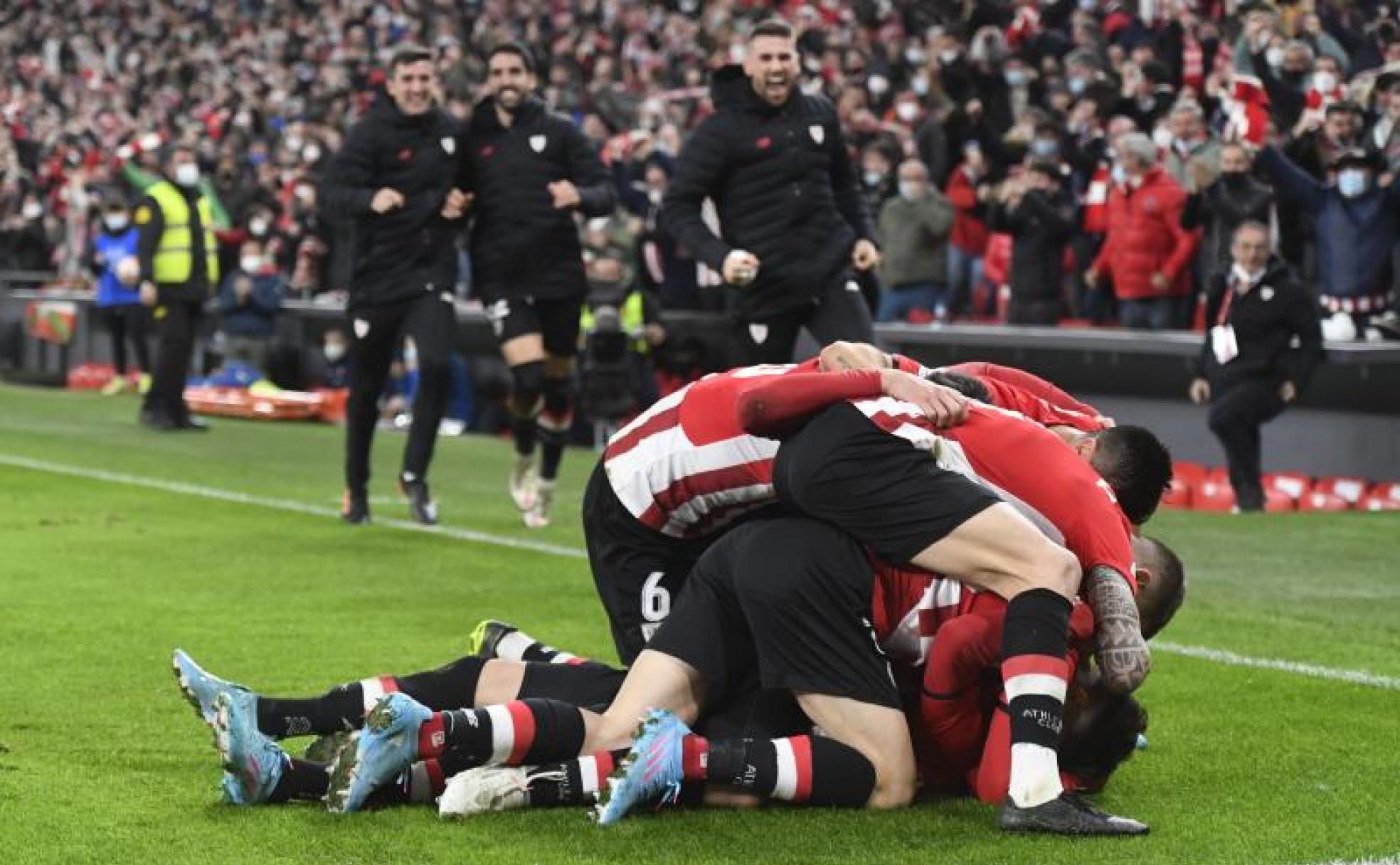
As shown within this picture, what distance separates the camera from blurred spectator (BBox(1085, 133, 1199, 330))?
1612 centimetres

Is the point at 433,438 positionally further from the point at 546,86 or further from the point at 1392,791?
the point at 546,86

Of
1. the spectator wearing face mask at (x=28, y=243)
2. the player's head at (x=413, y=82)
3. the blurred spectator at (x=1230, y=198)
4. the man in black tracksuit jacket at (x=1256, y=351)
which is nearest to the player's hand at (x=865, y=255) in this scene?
the player's head at (x=413, y=82)

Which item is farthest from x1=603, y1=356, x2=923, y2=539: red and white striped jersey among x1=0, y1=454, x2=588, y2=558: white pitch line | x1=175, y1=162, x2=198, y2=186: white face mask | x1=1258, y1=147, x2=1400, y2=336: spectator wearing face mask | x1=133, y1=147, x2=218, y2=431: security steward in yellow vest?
x1=175, y1=162, x2=198, y2=186: white face mask

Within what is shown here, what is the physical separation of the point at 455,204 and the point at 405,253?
0.38m

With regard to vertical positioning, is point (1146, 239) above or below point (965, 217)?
below

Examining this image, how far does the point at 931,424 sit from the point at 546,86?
80.8 feet

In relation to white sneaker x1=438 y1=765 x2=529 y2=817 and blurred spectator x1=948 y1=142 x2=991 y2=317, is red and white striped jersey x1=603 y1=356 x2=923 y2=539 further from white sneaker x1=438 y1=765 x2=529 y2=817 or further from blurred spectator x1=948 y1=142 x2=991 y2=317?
blurred spectator x1=948 y1=142 x2=991 y2=317

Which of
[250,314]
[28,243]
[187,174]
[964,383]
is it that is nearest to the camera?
[964,383]

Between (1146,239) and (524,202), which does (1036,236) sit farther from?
(524,202)

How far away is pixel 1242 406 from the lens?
46.8 feet

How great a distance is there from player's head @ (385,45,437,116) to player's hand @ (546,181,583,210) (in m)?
0.78

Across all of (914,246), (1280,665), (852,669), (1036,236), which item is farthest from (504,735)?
(914,246)

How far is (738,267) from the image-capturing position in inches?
408

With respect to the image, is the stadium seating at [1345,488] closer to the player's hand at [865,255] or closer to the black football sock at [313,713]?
the player's hand at [865,255]
